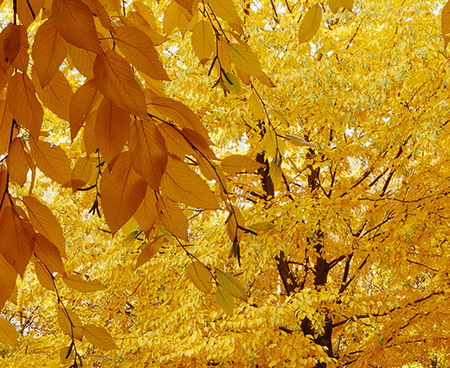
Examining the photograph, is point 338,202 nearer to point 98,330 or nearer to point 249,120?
point 249,120

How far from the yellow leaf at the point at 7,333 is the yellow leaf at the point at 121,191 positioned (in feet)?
1.17

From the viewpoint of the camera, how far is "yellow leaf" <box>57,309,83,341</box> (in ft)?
2.85

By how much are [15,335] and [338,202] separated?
14.7 ft

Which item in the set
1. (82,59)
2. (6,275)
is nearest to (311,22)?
(82,59)

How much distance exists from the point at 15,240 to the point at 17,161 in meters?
0.17

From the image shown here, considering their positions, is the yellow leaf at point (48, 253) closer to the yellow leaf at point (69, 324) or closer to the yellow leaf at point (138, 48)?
the yellow leaf at point (69, 324)

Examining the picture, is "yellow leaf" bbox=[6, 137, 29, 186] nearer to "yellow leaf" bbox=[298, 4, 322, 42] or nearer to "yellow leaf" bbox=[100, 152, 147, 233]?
"yellow leaf" bbox=[100, 152, 147, 233]

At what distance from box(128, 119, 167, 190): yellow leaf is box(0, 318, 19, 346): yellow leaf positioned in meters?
0.41

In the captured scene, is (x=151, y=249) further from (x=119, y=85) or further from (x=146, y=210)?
(x=119, y=85)

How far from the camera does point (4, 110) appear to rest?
2.40 ft

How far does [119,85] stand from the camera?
0.54m

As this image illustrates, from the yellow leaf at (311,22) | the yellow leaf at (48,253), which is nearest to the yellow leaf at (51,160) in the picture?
the yellow leaf at (48,253)

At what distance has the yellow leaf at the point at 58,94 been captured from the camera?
736 mm

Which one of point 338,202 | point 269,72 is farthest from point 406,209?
point 269,72
